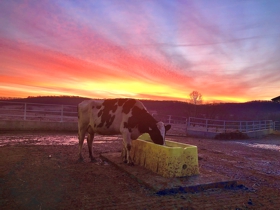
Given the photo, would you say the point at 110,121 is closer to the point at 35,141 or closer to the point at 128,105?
the point at 128,105

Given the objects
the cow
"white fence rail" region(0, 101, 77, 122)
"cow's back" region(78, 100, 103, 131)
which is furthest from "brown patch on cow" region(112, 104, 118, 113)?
"white fence rail" region(0, 101, 77, 122)

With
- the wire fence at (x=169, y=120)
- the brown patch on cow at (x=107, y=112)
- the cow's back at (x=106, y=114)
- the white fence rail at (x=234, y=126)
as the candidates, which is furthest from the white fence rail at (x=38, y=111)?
the white fence rail at (x=234, y=126)

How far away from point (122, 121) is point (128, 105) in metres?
0.52

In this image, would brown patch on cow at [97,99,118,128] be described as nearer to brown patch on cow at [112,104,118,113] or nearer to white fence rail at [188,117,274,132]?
brown patch on cow at [112,104,118,113]

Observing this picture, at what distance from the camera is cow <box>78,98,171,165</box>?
6301 mm

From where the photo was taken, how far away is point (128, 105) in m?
6.83

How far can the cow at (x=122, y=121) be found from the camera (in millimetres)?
6301

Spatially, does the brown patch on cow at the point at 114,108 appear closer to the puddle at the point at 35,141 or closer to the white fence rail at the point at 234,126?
the puddle at the point at 35,141

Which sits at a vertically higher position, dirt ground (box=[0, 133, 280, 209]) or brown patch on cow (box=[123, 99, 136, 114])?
brown patch on cow (box=[123, 99, 136, 114])

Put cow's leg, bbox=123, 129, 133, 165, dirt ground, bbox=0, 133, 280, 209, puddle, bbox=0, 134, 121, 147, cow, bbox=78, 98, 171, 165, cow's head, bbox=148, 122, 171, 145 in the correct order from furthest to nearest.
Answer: puddle, bbox=0, 134, 121, 147 < cow, bbox=78, 98, 171, 165 < cow's leg, bbox=123, 129, 133, 165 < cow's head, bbox=148, 122, 171, 145 < dirt ground, bbox=0, 133, 280, 209

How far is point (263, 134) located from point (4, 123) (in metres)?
21.5

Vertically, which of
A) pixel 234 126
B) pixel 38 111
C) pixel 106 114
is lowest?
pixel 234 126

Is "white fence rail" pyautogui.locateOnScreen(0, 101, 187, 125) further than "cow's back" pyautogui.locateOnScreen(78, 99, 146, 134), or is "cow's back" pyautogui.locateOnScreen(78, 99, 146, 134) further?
"white fence rail" pyautogui.locateOnScreen(0, 101, 187, 125)

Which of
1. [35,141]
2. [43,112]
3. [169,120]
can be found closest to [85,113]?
[35,141]
